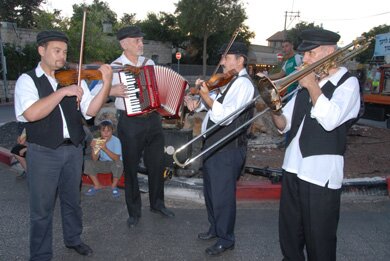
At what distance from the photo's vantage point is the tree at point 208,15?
33969 millimetres

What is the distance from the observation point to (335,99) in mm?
Result: 2520

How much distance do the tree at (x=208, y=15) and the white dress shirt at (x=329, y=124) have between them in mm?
31688

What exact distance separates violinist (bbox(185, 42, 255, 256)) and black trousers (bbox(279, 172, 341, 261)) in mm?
787

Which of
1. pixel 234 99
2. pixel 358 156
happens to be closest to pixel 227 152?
pixel 234 99

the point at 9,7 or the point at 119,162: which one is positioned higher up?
the point at 9,7

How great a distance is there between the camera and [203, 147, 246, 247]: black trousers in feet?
12.0

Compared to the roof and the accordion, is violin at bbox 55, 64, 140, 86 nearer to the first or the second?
the accordion

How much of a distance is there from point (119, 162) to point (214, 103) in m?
2.65

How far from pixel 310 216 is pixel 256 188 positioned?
2.55 metres

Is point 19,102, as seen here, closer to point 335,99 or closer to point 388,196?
point 335,99

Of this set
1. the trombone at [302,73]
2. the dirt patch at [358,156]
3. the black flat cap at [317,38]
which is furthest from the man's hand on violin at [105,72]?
the dirt patch at [358,156]

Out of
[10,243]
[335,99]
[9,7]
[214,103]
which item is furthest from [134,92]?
[9,7]

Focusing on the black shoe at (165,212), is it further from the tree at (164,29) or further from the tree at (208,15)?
the tree at (164,29)

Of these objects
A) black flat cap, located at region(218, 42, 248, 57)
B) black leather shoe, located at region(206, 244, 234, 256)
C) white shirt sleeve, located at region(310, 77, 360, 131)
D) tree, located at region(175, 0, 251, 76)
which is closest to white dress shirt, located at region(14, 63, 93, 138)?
black flat cap, located at region(218, 42, 248, 57)
